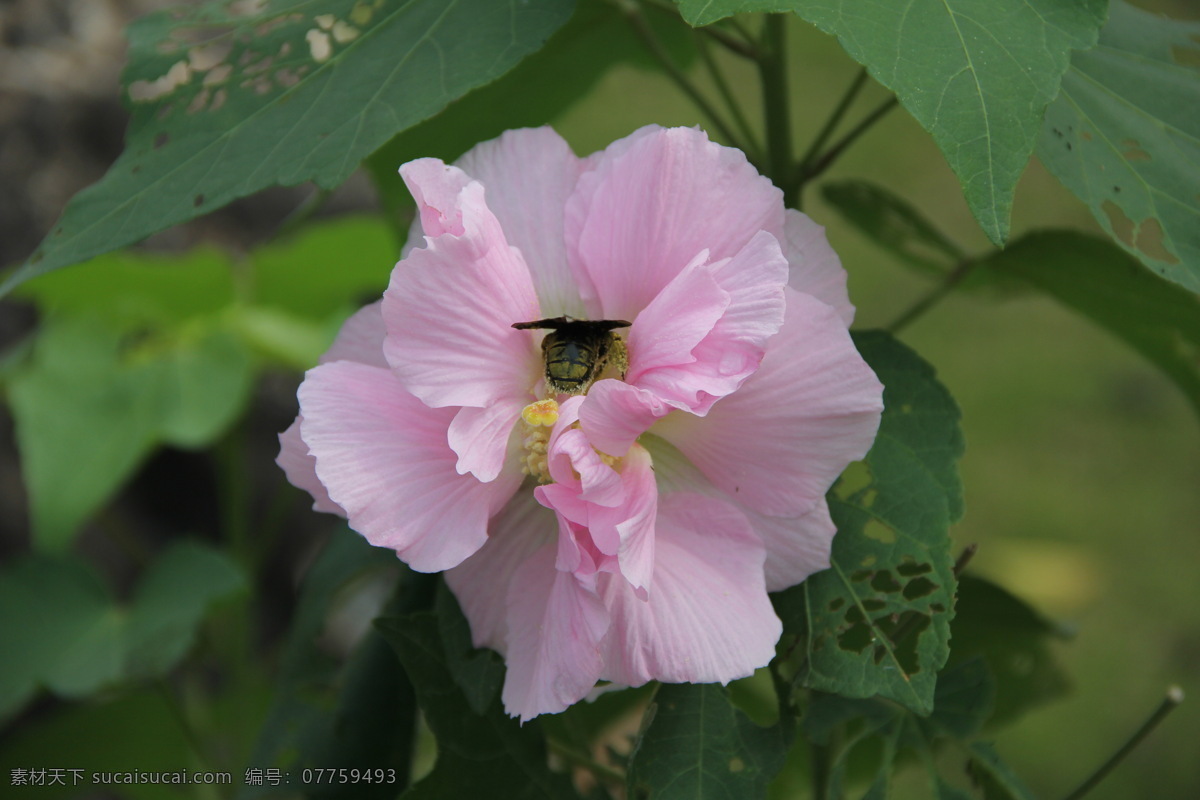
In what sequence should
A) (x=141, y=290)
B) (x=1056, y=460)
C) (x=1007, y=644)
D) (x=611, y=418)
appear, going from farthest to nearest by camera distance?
(x=1056, y=460) < (x=141, y=290) < (x=1007, y=644) < (x=611, y=418)

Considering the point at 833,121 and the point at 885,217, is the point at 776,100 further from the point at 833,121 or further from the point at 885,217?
the point at 885,217

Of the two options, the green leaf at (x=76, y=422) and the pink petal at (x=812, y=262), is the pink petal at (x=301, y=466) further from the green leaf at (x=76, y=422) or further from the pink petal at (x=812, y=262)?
the green leaf at (x=76, y=422)

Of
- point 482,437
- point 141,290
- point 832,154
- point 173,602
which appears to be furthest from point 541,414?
point 141,290

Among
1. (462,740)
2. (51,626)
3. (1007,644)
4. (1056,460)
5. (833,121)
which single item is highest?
(833,121)

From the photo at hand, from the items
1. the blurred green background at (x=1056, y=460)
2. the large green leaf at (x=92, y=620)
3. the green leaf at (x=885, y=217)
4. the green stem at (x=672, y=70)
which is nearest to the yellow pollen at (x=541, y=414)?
the green stem at (x=672, y=70)

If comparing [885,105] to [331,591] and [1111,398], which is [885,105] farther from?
[1111,398]

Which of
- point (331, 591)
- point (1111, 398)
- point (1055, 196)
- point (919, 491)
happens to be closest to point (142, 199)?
point (331, 591)

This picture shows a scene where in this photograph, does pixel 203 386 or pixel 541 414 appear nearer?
pixel 541 414
